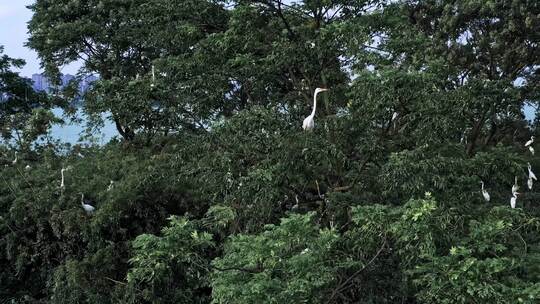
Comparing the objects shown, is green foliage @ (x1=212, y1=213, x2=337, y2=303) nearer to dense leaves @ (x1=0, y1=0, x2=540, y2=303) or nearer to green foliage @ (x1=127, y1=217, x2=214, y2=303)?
dense leaves @ (x1=0, y1=0, x2=540, y2=303)

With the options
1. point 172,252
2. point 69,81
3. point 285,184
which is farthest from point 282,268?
point 69,81

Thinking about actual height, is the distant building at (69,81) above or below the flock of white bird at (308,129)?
above

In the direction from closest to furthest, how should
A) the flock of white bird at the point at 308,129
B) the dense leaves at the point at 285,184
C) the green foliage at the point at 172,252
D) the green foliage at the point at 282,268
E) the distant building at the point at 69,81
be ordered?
1. the green foliage at the point at 282,268
2. the dense leaves at the point at 285,184
3. the green foliage at the point at 172,252
4. the flock of white bird at the point at 308,129
5. the distant building at the point at 69,81

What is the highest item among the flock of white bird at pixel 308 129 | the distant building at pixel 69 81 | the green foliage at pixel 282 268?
the distant building at pixel 69 81

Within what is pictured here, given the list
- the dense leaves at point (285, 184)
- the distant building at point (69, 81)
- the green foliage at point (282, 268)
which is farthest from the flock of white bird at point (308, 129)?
the distant building at point (69, 81)

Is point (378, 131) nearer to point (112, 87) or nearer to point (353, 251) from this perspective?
point (353, 251)

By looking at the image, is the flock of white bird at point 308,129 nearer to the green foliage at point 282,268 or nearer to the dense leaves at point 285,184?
the dense leaves at point 285,184

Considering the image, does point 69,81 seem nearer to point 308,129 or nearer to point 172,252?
point 308,129

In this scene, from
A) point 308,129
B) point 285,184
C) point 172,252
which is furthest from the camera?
point 285,184

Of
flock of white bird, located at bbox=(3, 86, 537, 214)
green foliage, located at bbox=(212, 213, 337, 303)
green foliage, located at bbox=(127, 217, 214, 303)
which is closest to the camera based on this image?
green foliage, located at bbox=(212, 213, 337, 303)

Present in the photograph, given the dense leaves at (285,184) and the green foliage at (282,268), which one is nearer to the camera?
the green foliage at (282,268)

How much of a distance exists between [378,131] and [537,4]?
6.45m

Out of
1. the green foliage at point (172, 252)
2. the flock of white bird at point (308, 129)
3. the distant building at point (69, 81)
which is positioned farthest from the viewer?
the distant building at point (69, 81)

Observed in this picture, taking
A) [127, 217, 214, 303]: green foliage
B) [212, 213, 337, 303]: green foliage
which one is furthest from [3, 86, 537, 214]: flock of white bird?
[127, 217, 214, 303]: green foliage
